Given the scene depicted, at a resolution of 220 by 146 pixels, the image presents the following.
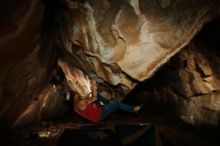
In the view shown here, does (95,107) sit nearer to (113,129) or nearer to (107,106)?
(107,106)

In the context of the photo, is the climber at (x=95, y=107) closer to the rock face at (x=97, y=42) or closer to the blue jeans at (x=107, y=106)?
the blue jeans at (x=107, y=106)

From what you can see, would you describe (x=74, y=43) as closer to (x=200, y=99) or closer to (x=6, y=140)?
(x=6, y=140)

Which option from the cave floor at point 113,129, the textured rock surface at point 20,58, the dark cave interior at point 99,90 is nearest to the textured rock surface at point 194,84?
the dark cave interior at point 99,90

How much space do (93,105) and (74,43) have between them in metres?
1.74

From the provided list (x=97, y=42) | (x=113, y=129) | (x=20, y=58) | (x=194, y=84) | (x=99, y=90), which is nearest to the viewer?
(x=20, y=58)

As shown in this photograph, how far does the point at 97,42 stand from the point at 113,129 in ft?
6.08

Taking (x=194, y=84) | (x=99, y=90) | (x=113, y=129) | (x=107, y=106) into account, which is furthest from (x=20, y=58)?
(x=194, y=84)

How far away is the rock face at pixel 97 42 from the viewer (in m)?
4.39

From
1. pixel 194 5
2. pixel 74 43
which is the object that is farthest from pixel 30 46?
pixel 194 5

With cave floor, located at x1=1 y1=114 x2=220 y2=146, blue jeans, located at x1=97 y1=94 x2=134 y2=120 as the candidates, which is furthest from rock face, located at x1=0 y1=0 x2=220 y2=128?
blue jeans, located at x1=97 y1=94 x2=134 y2=120

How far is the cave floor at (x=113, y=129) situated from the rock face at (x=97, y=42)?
36 centimetres

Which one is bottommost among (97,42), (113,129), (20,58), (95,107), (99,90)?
(113,129)

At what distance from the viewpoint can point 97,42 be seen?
16.4 ft

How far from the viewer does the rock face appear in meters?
4.39
